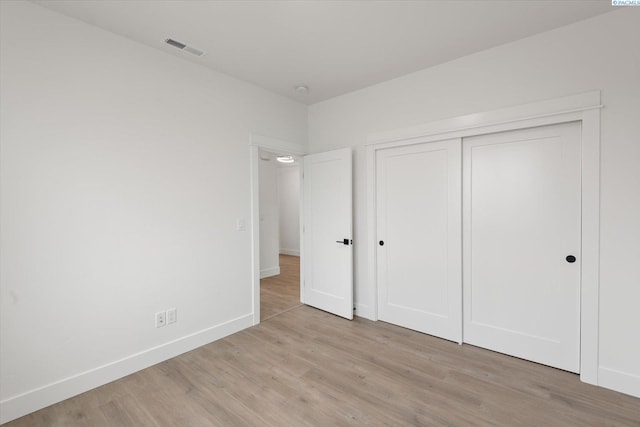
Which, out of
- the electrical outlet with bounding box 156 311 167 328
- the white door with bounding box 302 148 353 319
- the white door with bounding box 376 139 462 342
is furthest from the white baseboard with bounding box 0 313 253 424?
the white door with bounding box 376 139 462 342

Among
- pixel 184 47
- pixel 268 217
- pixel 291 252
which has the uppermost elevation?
pixel 184 47

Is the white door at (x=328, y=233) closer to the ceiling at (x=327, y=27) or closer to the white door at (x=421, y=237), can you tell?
the white door at (x=421, y=237)

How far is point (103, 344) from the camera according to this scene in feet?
7.54

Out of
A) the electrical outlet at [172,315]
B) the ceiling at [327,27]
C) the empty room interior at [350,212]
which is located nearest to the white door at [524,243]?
the empty room interior at [350,212]

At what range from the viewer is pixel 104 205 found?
230 centimetres

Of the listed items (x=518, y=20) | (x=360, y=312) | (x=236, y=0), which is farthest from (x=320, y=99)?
(x=360, y=312)

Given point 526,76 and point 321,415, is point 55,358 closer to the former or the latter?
point 321,415

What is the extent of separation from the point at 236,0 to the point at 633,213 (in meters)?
3.24

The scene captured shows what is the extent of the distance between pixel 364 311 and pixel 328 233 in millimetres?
1077

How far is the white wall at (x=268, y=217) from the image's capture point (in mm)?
5695

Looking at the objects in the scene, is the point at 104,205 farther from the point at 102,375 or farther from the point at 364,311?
the point at 364,311

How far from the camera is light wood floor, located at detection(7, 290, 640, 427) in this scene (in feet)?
6.18

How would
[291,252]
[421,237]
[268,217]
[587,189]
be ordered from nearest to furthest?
[587,189] < [421,237] < [268,217] < [291,252]

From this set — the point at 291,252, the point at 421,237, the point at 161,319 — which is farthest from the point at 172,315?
the point at 291,252
